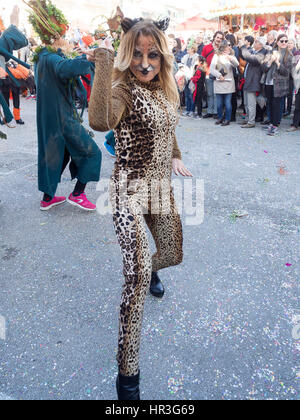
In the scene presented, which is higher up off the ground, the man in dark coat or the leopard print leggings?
the man in dark coat

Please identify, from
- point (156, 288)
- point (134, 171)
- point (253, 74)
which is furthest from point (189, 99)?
point (134, 171)

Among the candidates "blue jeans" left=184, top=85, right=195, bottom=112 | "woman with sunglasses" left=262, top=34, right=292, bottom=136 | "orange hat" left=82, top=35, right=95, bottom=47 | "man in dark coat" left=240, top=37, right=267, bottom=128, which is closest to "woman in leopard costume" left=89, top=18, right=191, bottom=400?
"orange hat" left=82, top=35, right=95, bottom=47

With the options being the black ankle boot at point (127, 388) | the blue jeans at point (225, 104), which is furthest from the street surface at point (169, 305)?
the blue jeans at point (225, 104)

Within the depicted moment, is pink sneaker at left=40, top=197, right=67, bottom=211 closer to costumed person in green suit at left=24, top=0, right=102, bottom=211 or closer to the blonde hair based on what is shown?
costumed person in green suit at left=24, top=0, right=102, bottom=211

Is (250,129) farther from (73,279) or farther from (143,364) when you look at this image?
(143,364)

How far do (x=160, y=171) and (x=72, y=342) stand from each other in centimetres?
129

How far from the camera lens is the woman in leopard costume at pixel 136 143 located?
1.72 meters

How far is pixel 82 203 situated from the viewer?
434cm

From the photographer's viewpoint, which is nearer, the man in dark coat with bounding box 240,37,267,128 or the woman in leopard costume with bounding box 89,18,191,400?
the woman in leopard costume with bounding box 89,18,191,400

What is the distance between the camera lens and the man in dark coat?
27.1 feet

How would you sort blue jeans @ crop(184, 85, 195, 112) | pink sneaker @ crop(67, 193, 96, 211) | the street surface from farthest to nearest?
blue jeans @ crop(184, 85, 195, 112) → pink sneaker @ crop(67, 193, 96, 211) → the street surface

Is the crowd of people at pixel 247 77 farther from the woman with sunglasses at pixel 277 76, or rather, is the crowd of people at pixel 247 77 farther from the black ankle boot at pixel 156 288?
the black ankle boot at pixel 156 288

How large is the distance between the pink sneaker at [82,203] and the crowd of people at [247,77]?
5461 millimetres

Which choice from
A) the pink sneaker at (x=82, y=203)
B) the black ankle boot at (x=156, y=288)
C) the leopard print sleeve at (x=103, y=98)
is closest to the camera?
the leopard print sleeve at (x=103, y=98)
